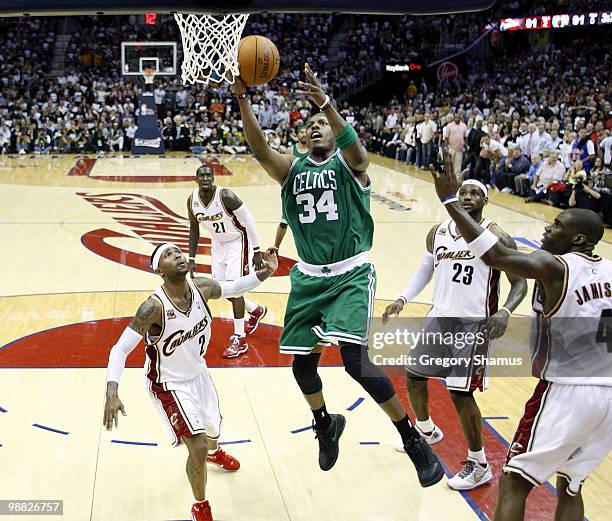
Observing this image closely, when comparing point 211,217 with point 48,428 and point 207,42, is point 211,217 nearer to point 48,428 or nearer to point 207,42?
point 207,42

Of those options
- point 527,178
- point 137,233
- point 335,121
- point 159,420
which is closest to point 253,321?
point 159,420

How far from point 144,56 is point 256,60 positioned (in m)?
22.1

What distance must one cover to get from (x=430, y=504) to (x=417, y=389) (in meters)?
0.80

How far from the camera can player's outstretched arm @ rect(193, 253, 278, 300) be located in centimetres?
503

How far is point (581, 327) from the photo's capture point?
13.0 feet

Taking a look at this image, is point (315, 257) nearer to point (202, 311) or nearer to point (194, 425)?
point (202, 311)

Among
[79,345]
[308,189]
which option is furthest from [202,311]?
[79,345]

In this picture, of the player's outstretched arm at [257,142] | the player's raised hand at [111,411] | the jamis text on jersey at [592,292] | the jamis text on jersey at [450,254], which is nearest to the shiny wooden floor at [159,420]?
the player's raised hand at [111,411]

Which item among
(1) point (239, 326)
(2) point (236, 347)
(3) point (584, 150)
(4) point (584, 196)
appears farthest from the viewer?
(3) point (584, 150)

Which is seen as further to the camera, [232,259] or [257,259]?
[232,259]

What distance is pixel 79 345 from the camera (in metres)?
7.88

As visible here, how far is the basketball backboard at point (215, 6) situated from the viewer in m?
5.56

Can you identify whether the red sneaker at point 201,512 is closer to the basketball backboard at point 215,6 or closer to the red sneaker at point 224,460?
the red sneaker at point 224,460

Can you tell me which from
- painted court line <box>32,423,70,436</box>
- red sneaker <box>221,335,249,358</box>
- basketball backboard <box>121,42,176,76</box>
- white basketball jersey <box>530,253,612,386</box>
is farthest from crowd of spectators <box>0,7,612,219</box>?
white basketball jersey <box>530,253,612,386</box>
